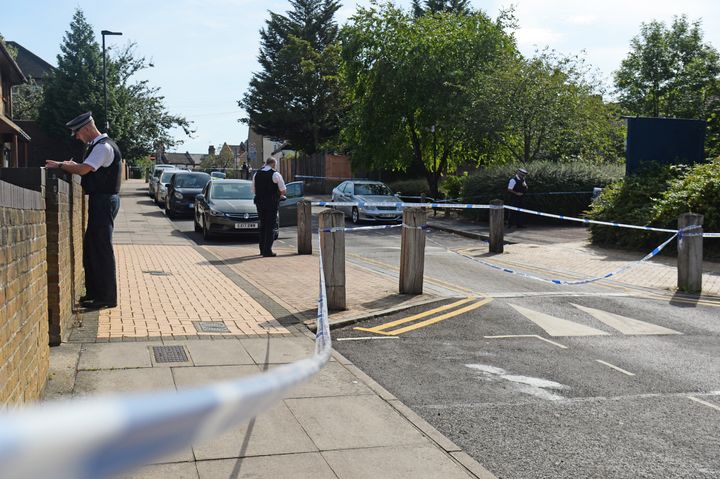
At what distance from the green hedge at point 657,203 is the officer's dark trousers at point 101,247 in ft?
37.3

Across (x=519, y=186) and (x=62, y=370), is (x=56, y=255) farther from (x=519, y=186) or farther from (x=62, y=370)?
(x=519, y=186)

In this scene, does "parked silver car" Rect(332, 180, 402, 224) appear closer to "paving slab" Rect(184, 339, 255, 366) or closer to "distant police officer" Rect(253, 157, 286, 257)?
"distant police officer" Rect(253, 157, 286, 257)

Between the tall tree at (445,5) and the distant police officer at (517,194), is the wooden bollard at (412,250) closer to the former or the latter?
the distant police officer at (517,194)

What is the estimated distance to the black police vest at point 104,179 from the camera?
7.94m

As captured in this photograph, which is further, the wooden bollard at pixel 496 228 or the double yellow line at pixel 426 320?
the wooden bollard at pixel 496 228

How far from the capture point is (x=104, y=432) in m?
0.80

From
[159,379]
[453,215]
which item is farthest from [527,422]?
[453,215]

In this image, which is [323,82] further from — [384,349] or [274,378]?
[274,378]

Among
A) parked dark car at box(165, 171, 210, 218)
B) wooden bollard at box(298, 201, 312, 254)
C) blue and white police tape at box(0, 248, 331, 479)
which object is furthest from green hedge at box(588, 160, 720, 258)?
blue and white police tape at box(0, 248, 331, 479)

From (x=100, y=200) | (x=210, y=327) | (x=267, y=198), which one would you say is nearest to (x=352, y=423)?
(x=210, y=327)

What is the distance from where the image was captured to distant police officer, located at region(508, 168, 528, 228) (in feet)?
71.5

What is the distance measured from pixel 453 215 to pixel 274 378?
27.0m

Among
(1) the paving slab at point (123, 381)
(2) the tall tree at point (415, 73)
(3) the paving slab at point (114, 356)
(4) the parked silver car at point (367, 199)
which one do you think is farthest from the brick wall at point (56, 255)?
(2) the tall tree at point (415, 73)

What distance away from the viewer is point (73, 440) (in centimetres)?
77
